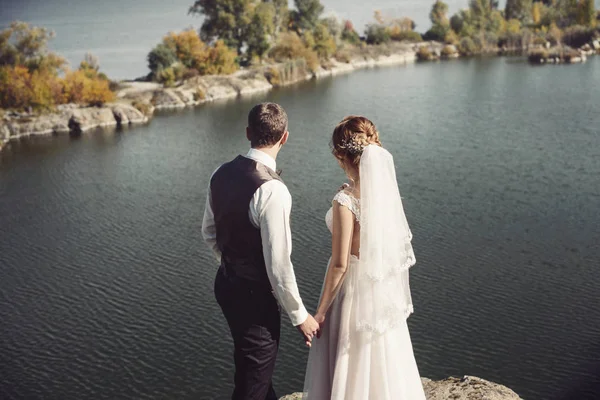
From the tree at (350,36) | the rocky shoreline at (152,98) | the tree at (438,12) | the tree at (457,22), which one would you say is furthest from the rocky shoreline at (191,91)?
the tree at (438,12)

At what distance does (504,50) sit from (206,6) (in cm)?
3164

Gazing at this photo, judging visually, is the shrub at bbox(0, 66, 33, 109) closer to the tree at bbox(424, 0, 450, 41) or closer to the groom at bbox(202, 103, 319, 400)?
the groom at bbox(202, 103, 319, 400)

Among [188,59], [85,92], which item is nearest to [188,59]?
[188,59]

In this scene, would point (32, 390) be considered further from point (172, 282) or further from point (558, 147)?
point (558, 147)

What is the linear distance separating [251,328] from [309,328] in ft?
1.11

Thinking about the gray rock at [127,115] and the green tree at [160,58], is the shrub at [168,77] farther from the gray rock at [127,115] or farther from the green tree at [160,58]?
the gray rock at [127,115]

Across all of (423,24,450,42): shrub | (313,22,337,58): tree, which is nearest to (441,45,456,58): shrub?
(423,24,450,42): shrub

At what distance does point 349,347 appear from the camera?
3828 millimetres

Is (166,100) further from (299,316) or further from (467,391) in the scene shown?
(299,316)

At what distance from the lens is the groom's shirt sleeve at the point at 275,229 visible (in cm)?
339

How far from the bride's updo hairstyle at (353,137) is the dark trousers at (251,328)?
0.93m

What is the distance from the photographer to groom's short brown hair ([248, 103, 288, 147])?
137 inches

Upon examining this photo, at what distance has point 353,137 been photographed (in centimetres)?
368

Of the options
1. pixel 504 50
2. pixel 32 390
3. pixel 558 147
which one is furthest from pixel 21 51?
pixel 504 50
